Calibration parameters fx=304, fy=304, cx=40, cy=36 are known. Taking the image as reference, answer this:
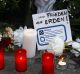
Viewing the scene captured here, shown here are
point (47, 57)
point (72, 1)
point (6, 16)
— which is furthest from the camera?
point (6, 16)

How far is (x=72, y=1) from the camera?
3.02 meters

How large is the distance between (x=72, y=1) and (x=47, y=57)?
912 millimetres

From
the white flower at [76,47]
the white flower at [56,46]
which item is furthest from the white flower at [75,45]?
the white flower at [56,46]

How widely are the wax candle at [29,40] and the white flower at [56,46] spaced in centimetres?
15

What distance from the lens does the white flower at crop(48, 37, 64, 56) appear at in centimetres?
261

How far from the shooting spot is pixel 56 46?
2604 mm

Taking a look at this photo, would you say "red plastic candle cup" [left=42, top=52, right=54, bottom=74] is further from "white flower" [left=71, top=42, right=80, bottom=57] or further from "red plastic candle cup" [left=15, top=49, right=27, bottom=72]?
"white flower" [left=71, top=42, right=80, bottom=57]

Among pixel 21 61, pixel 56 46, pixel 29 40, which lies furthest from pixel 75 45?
pixel 21 61

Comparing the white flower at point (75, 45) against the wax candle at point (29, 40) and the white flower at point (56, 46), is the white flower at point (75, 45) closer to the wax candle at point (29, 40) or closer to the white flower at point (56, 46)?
the white flower at point (56, 46)

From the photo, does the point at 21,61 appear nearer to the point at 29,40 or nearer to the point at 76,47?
the point at 29,40

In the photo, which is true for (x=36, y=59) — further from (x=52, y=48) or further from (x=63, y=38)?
(x=63, y=38)

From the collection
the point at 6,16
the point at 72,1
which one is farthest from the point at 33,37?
the point at 6,16

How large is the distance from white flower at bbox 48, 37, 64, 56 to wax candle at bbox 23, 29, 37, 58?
0.48 feet

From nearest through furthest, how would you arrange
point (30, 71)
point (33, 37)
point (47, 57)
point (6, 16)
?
1. point (47, 57)
2. point (30, 71)
3. point (33, 37)
4. point (6, 16)
